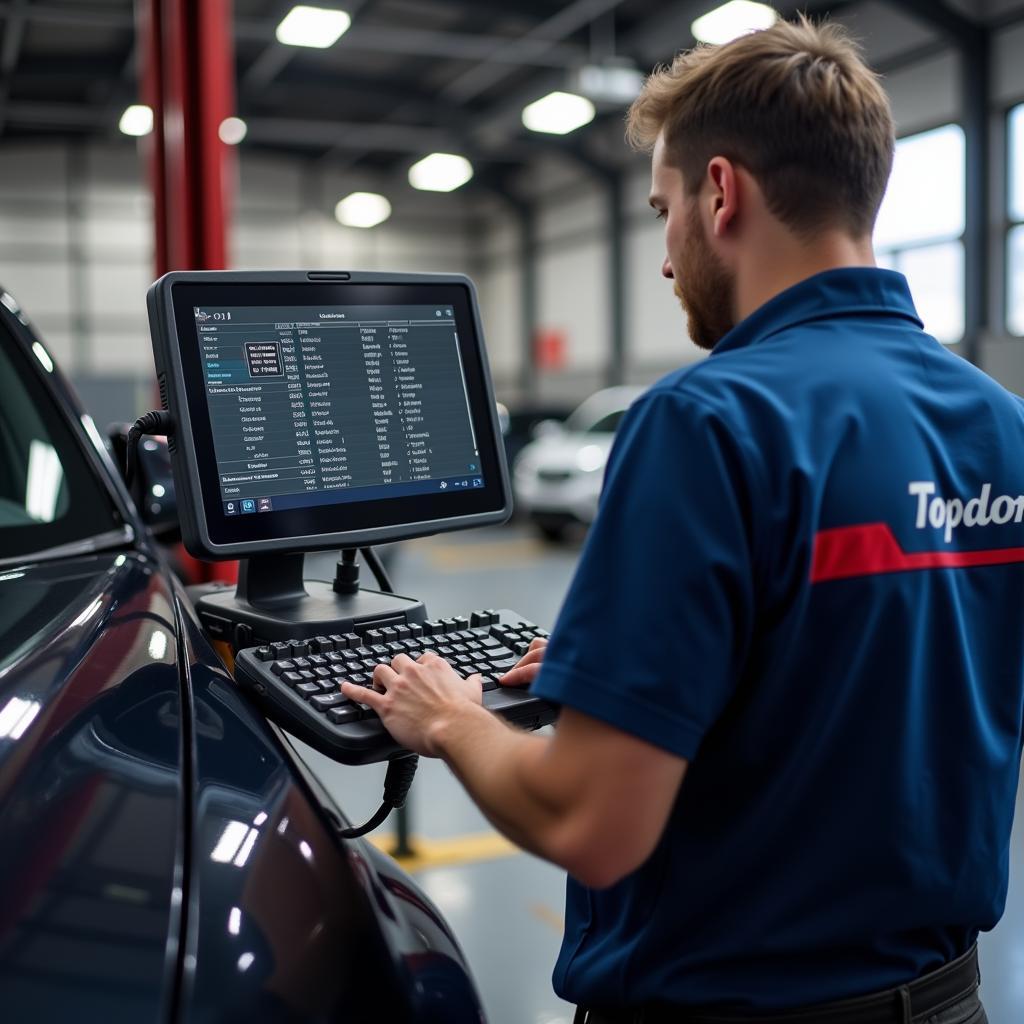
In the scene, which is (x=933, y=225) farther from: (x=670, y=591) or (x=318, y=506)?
(x=670, y=591)

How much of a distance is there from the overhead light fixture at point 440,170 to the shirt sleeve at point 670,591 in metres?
14.3

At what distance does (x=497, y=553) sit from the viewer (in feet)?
32.3

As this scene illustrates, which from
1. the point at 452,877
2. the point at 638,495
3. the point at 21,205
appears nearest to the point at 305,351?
the point at 638,495

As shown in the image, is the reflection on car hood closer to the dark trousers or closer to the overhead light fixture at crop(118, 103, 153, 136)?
the overhead light fixture at crop(118, 103, 153, 136)

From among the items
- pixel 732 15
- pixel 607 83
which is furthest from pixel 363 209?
pixel 732 15

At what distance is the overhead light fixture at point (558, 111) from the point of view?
36.1 ft

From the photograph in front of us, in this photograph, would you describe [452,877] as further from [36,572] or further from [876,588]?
[876,588]

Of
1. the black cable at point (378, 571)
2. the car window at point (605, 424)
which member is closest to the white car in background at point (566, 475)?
the car window at point (605, 424)

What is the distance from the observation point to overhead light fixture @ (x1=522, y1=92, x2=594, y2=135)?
11.0 metres

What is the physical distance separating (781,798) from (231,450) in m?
0.81

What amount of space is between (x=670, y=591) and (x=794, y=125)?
0.44 m

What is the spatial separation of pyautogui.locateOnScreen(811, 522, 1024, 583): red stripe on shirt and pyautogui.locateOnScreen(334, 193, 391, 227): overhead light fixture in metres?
17.1

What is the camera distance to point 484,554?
978 centimetres

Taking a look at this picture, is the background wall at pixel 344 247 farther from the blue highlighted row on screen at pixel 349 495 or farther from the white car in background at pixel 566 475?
the blue highlighted row on screen at pixel 349 495
